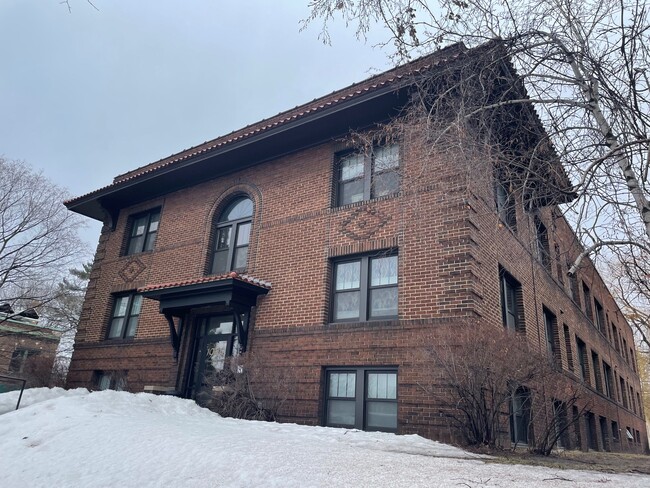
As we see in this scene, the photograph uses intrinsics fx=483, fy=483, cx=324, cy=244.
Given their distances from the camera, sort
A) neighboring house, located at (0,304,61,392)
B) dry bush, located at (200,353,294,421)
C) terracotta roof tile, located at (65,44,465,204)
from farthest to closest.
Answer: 1. neighboring house, located at (0,304,61,392)
2. dry bush, located at (200,353,294,421)
3. terracotta roof tile, located at (65,44,465,204)

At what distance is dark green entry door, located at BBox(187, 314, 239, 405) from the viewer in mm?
12125

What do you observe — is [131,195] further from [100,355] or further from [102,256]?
[100,355]

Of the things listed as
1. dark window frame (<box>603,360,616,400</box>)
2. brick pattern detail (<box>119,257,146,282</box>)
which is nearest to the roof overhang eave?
brick pattern detail (<box>119,257,146,282</box>)

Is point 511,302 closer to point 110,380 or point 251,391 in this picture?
point 251,391

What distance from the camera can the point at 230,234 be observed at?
13914 mm

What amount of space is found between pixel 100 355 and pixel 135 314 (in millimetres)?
1596

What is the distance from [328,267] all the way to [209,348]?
4043mm

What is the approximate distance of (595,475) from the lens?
16.5 ft

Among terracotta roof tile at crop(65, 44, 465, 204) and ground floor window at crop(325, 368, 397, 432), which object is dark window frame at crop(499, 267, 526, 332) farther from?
terracotta roof tile at crop(65, 44, 465, 204)

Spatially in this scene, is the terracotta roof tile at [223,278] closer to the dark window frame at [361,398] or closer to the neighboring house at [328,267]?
the neighboring house at [328,267]

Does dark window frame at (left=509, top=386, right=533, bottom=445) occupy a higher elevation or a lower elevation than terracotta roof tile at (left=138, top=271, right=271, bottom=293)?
lower

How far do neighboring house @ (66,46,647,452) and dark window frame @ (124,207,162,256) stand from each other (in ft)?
0.23

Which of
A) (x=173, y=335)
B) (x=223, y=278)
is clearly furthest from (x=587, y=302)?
(x=173, y=335)

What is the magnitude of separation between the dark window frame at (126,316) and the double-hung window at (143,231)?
1595mm
